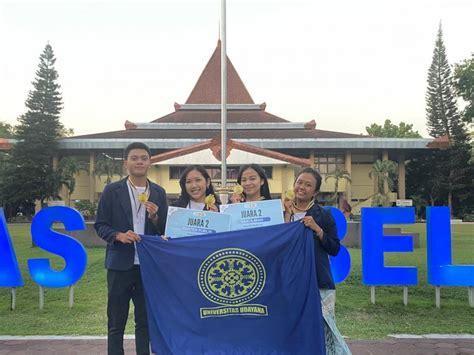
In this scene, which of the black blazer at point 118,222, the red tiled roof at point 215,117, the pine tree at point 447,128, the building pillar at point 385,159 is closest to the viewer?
the black blazer at point 118,222

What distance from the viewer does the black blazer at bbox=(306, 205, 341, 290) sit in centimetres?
296

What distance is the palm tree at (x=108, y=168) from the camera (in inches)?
1222

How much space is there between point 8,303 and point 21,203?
3208 centimetres

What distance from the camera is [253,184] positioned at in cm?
340

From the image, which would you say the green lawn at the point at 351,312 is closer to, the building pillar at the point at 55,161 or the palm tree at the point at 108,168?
the palm tree at the point at 108,168

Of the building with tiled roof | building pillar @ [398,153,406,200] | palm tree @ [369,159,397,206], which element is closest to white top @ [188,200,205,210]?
the building with tiled roof

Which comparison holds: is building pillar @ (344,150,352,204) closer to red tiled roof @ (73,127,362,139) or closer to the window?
the window

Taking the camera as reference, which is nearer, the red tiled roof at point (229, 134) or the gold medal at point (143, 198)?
the gold medal at point (143, 198)

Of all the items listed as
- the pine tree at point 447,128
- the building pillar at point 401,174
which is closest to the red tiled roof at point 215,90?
the building pillar at point 401,174

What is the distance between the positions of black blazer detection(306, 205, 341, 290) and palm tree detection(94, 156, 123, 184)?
29.2m

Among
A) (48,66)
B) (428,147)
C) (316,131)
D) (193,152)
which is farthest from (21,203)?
(428,147)

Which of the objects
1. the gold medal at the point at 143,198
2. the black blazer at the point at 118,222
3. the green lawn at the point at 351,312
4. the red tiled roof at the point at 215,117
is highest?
the red tiled roof at the point at 215,117

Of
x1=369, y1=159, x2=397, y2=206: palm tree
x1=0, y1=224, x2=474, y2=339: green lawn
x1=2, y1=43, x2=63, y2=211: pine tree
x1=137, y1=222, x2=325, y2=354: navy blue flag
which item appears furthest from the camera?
x1=2, y1=43, x2=63, y2=211: pine tree

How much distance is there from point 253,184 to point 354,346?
6.46ft
